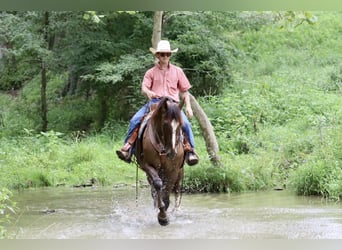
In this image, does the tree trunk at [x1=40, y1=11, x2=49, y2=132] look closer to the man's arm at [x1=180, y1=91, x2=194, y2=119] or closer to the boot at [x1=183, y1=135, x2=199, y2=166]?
the man's arm at [x1=180, y1=91, x2=194, y2=119]

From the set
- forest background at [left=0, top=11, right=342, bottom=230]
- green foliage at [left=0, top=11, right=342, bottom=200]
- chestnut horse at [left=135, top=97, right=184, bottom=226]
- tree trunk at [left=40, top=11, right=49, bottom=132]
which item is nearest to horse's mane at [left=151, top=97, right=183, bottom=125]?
chestnut horse at [left=135, top=97, right=184, bottom=226]

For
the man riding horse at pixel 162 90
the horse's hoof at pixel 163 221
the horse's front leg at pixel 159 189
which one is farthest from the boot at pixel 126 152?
the horse's hoof at pixel 163 221

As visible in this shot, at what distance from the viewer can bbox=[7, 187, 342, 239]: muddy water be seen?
6.39 m

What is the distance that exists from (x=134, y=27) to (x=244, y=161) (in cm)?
557

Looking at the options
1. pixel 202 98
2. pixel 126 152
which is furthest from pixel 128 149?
pixel 202 98

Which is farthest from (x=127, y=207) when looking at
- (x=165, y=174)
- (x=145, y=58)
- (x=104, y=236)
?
(x=145, y=58)

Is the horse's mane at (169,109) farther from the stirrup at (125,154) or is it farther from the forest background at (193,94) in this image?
the forest background at (193,94)

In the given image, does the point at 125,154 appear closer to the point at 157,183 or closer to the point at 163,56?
the point at 157,183

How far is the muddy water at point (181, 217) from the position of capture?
6.39m

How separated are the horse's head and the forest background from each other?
2.73 meters

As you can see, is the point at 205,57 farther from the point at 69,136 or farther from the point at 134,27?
the point at 69,136

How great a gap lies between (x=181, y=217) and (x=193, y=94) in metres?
7.68

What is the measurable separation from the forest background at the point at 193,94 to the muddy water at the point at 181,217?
2.08 ft

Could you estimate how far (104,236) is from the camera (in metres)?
6.31
